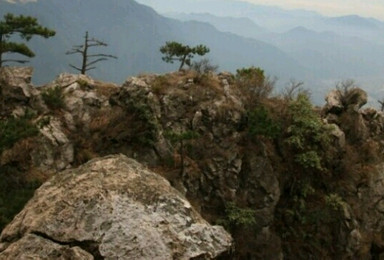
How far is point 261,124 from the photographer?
31.8 m

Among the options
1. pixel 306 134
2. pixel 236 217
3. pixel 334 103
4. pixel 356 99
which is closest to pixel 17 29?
pixel 236 217

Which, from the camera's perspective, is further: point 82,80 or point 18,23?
point 82,80

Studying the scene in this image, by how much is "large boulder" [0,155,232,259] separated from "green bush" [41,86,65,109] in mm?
20439

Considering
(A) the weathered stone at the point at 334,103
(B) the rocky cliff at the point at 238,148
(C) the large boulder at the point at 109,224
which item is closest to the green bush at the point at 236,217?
(B) the rocky cliff at the point at 238,148

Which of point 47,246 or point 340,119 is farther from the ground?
point 47,246

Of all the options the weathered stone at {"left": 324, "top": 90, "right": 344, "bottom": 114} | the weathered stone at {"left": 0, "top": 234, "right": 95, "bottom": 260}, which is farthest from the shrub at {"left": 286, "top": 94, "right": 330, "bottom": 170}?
the weathered stone at {"left": 0, "top": 234, "right": 95, "bottom": 260}

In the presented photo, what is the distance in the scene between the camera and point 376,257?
3203cm

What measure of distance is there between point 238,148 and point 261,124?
2392mm

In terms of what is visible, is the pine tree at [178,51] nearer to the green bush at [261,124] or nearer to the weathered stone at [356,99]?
the green bush at [261,124]

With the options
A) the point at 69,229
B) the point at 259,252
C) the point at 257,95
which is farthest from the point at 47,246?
the point at 257,95

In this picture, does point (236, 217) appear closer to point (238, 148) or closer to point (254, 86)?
point (238, 148)

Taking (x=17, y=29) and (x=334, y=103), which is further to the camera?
(x=334, y=103)

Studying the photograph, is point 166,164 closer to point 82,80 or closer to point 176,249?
point 82,80

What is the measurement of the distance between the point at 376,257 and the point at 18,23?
28.6m
